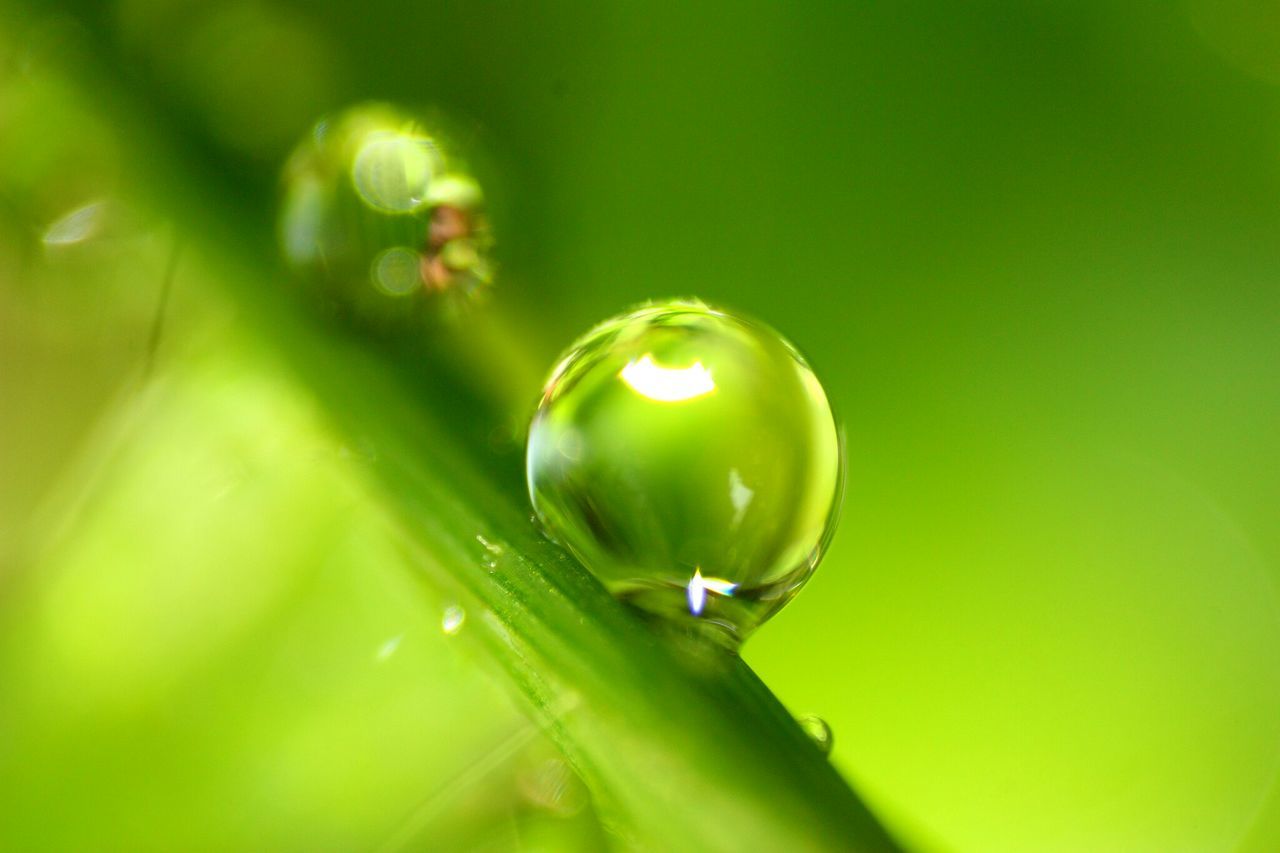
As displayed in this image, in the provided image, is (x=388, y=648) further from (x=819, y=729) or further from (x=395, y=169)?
(x=395, y=169)

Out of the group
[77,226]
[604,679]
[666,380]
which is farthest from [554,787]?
[77,226]

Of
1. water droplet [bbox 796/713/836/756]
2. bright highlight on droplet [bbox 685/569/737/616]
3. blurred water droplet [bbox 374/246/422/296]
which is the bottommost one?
water droplet [bbox 796/713/836/756]

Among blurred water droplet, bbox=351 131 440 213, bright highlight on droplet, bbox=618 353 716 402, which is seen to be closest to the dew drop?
bright highlight on droplet, bbox=618 353 716 402

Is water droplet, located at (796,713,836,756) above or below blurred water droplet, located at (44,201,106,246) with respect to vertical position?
below

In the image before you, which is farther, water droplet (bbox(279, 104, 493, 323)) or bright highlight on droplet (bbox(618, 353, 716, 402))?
water droplet (bbox(279, 104, 493, 323))

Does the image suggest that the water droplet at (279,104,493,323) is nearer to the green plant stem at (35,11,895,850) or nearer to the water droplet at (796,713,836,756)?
the green plant stem at (35,11,895,850)

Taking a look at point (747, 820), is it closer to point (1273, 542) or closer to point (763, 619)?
point (763, 619)

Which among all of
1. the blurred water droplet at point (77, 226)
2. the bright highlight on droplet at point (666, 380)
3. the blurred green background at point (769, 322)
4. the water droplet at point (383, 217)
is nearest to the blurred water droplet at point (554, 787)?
the blurred green background at point (769, 322)

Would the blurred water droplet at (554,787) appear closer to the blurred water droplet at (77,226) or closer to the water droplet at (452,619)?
the water droplet at (452,619)
